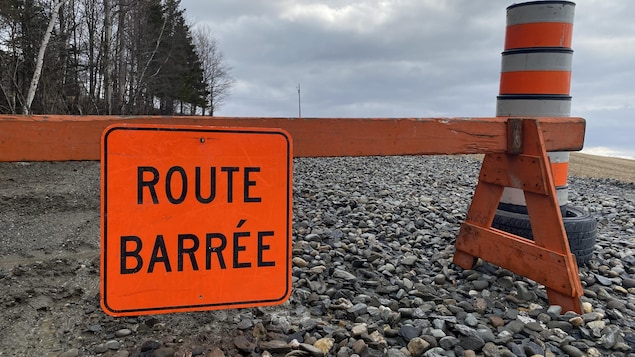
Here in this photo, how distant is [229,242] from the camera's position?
6.81 ft

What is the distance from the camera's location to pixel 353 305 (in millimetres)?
3605

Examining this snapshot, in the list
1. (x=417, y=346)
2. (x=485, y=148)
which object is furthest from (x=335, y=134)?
(x=417, y=346)

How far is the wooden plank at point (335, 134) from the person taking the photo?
246 centimetres

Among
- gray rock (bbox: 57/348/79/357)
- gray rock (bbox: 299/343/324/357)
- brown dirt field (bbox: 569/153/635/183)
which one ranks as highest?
brown dirt field (bbox: 569/153/635/183)

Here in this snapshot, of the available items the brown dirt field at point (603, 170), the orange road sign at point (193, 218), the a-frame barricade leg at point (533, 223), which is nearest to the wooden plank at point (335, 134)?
the a-frame barricade leg at point (533, 223)

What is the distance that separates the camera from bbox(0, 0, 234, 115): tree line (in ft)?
59.3

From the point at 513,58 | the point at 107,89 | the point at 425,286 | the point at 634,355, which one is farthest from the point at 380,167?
the point at 107,89

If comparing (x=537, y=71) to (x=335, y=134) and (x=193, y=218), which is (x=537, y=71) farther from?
(x=193, y=218)

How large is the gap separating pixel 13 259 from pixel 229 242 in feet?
14.2

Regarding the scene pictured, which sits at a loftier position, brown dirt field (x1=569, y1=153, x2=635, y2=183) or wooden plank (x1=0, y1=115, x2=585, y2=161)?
wooden plank (x1=0, y1=115, x2=585, y2=161)

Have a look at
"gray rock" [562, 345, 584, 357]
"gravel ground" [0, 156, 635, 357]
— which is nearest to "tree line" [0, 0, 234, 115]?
"gravel ground" [0, 156, 635, 357]

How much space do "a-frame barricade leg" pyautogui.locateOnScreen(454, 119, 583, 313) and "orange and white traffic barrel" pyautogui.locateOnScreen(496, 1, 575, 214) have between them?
110cm

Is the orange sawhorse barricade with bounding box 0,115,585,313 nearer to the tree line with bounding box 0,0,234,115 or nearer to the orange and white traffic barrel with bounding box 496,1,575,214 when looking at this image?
the orange and white traffic barrel with bounding box 496,1,575,214

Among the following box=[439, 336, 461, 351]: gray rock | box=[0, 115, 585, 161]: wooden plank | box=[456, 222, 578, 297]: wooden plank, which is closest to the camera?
box=[0, 115, 585, 161]: wooden plank
